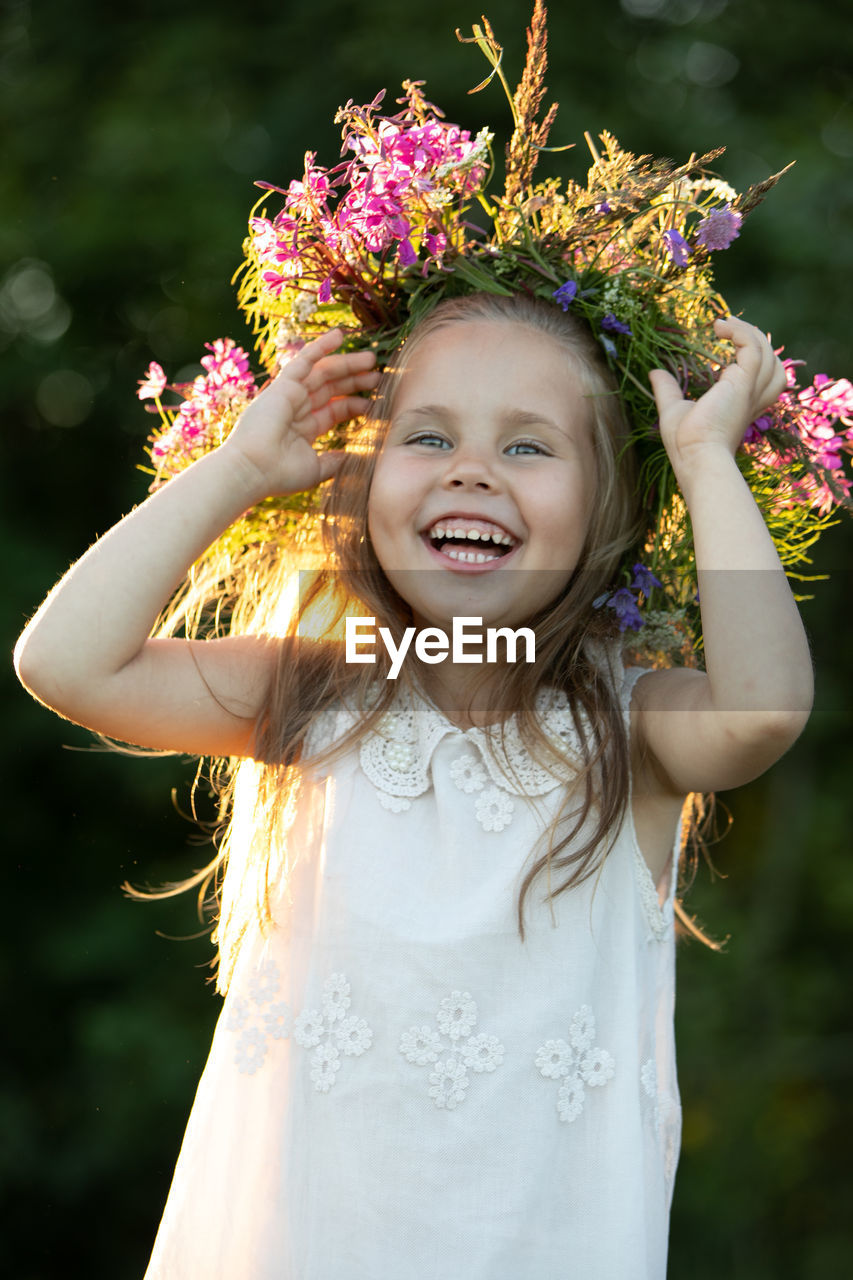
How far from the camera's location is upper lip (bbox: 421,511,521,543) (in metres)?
1.74

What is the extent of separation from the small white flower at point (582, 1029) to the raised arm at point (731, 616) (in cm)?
33

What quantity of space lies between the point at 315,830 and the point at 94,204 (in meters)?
2.71

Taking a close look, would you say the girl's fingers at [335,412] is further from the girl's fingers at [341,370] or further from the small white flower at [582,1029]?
the small white flower at [582,1029]

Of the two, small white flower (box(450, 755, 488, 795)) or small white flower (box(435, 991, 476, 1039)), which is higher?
small white flower (box(450, 755, 488, 795))

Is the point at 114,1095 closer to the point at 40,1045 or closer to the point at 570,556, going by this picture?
the point at 40,1045

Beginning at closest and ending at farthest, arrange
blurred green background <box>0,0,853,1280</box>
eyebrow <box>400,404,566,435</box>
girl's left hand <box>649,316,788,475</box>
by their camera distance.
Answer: girl's left hand <box>649,316,788,475</box>
eyebrow <box>400,404,566,435</box>
blurred green background <box>0,0,853,1280</box>

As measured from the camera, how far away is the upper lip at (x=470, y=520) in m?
1.74

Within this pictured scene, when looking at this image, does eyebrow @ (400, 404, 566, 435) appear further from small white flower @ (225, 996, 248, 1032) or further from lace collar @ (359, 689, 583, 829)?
small white flower @ (225, 996, 248, 1032)

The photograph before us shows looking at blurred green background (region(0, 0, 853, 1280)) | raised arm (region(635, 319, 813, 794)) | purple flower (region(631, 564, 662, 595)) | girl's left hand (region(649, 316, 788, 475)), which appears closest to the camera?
raised arm (region(635, 319, 813, 794))

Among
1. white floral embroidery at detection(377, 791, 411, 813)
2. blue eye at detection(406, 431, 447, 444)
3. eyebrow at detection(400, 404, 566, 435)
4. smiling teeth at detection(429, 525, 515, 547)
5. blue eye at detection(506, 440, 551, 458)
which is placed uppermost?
eyebrow at detection(400, 404, 566, 435)

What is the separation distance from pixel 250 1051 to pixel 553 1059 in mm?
397

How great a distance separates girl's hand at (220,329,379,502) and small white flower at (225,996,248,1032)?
0.69 meters

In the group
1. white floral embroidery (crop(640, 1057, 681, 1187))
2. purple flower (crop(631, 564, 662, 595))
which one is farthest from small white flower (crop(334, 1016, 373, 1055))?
purple flower (crop(631, 564, 662, 595))

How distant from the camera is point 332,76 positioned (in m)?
3.92
